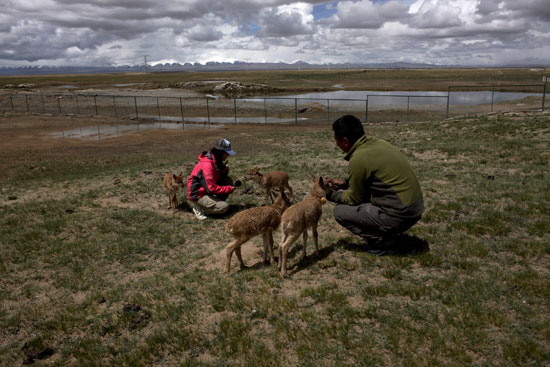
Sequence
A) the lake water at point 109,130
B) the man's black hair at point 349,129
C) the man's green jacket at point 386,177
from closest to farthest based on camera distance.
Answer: the man's green jacket at point 386,177, the man's black hair at point 349,129, the lake water at point 109,130

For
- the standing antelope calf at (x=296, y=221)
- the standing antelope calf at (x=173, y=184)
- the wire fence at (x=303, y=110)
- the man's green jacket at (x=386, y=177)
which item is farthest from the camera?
the wire fence at (x=303, y=110)

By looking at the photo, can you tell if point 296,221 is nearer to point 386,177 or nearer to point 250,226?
point 250,226

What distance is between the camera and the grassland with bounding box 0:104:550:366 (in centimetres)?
435

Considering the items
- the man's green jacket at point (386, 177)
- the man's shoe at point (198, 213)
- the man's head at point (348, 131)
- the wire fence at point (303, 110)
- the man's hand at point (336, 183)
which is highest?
the man's head at point (348, 131)

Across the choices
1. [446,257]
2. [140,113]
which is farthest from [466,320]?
[140,113]

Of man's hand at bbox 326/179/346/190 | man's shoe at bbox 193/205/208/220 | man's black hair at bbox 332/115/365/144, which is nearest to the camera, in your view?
man's black hair at bbox 332/115/365/144

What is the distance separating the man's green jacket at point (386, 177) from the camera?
5.61m

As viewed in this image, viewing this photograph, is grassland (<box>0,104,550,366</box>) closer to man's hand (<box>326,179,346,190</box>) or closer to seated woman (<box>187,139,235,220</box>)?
seated woman (<box>187,139,235,220</box>)

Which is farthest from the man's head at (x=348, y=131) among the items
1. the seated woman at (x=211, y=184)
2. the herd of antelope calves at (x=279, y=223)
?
the seated woman at (x=211, y=184)

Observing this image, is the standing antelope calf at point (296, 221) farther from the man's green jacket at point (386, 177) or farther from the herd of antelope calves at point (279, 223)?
the man's green jacket at point (386, 177)

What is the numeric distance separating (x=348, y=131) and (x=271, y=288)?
2.66 meters

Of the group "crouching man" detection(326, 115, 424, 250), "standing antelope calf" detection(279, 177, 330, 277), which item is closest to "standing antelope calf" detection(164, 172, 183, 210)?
"standing antelope calf" detection(279, 177, 330, 277)

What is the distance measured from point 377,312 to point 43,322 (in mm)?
4742

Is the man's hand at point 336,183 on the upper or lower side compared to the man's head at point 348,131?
lower
